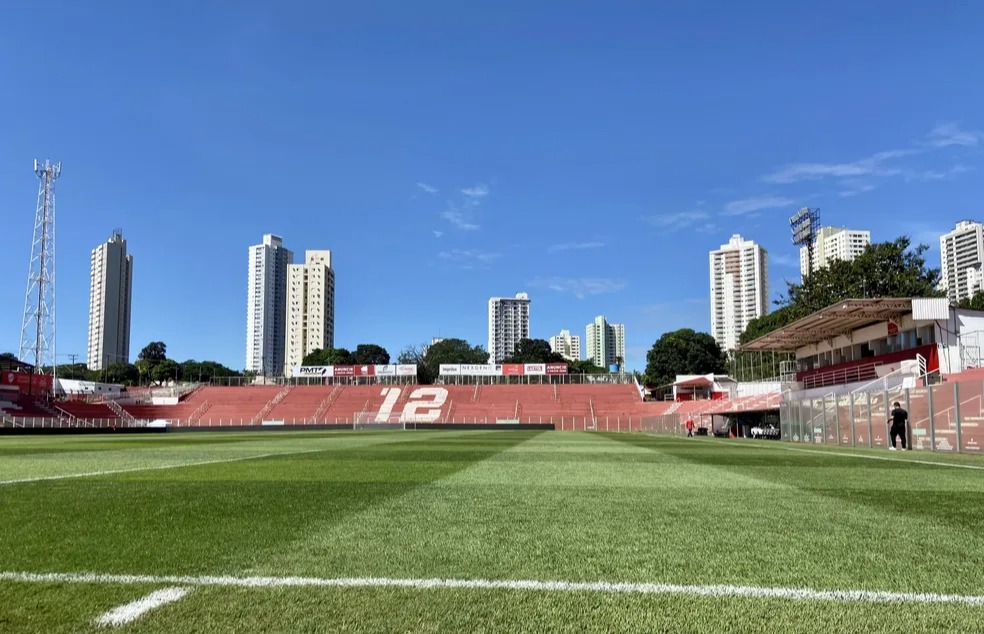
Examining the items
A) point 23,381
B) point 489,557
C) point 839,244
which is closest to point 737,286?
point 839,244

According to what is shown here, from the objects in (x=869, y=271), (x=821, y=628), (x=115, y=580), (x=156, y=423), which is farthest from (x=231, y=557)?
(x=156, y=423)

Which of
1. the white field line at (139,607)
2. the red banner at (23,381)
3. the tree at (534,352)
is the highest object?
the tree at (534,352)

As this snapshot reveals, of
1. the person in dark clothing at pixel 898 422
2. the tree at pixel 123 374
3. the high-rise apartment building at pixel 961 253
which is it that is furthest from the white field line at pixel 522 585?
the tree at pixel 123 374

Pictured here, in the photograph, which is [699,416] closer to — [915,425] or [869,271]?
[869,271]

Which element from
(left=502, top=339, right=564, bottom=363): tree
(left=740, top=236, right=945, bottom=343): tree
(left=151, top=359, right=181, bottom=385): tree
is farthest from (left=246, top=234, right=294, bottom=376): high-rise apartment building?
(left=740, top=236, right=945, bottom=343): tree

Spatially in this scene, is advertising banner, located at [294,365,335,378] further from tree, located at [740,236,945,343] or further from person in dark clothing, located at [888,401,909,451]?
person in dark clothing, located at [888,401,909,451]

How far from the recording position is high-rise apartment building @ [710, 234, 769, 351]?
565 ft

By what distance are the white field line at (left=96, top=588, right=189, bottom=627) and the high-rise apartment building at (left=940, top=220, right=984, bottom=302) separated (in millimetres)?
137173

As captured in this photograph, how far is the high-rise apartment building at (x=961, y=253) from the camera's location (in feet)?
391

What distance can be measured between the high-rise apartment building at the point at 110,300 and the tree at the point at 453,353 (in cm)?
6143

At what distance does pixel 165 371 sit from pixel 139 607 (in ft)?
486

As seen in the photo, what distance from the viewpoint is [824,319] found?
4241cm

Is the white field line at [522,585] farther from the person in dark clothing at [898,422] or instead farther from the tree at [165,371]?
the tree at [165,371]

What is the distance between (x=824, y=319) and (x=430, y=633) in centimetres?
4476
